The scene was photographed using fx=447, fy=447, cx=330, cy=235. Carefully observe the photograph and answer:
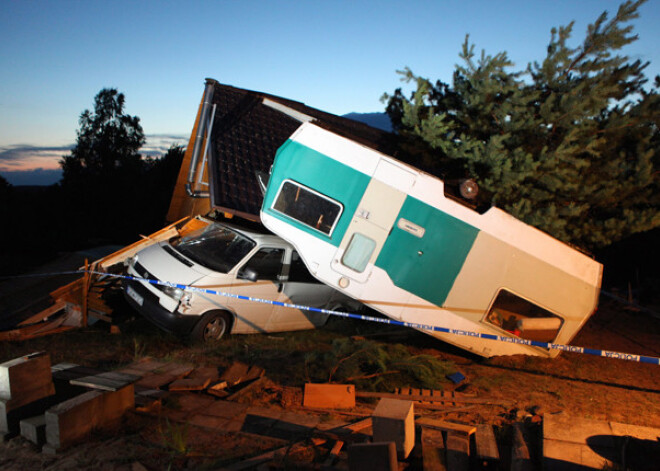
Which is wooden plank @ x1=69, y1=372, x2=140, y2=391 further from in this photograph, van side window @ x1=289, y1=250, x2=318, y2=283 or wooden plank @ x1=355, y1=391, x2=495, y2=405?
van side window @ x1=289, y1=250, x2=318, y2=283

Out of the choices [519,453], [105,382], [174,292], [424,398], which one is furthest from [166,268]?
[519,453]

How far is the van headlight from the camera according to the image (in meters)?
7.03

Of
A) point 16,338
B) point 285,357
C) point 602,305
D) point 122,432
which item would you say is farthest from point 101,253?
point 602,305

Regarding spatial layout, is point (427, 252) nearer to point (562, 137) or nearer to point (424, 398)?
point (424, 398)

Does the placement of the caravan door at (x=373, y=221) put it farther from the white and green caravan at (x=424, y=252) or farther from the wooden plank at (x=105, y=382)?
the wooden plank at (x=105, y=382)

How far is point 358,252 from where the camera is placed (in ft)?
23.7

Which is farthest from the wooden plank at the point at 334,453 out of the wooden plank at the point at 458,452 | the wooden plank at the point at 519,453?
the wooden plank at the point at 519,453

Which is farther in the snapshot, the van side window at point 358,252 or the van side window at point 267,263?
the van side window at point 267,263

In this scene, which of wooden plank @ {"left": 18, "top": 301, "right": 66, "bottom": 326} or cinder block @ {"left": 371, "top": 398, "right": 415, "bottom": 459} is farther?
wooden plank @ {"left": 18, "top": 301, "right": 66, "bottom": 326}

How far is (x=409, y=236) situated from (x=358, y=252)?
0.86 metres

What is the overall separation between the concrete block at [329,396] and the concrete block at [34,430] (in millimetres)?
2666

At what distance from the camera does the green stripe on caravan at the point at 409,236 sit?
280 inches

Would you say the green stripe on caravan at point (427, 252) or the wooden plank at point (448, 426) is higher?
the green stripe on caravan at point (427, 252)

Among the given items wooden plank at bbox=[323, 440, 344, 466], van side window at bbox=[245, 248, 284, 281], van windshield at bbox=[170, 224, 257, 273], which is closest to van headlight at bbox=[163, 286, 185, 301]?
van windshield at bbox=[170, 224, 257, 273]
